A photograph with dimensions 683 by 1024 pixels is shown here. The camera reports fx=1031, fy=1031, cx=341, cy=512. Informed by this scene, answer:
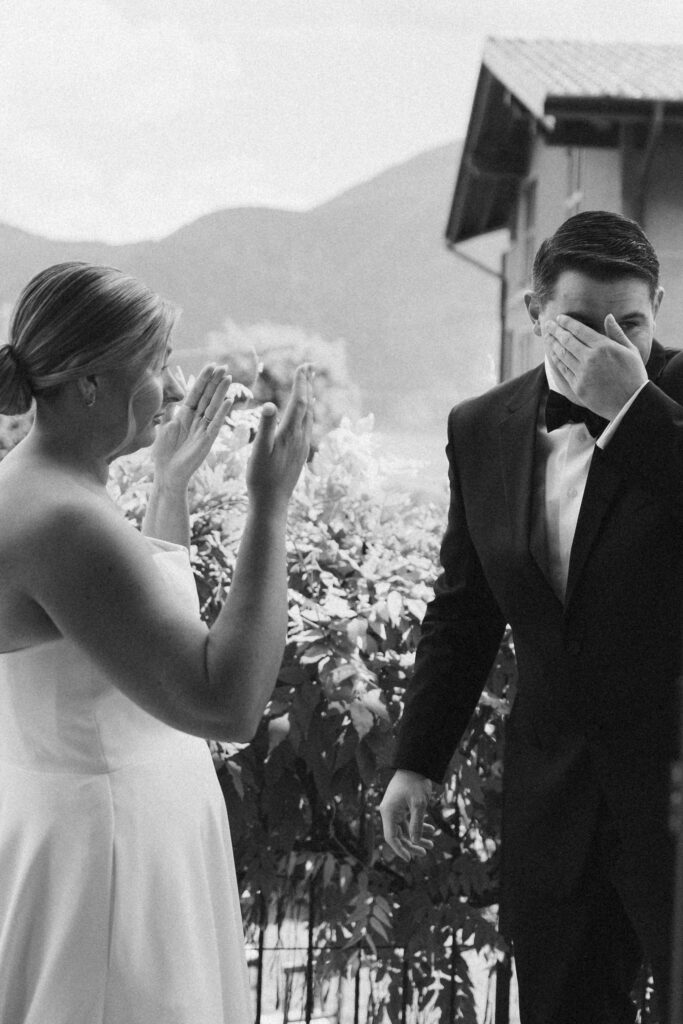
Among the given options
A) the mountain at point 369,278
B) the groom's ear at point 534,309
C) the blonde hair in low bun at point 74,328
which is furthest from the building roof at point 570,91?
the mountain at point 369,278

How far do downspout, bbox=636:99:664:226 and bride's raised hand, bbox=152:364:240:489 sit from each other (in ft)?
Result: 24.3

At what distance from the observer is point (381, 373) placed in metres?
17.6

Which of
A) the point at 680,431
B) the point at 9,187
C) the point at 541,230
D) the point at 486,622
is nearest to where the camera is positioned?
the point at 680,431

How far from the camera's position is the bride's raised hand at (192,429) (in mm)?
1580

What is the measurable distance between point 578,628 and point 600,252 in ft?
1.84

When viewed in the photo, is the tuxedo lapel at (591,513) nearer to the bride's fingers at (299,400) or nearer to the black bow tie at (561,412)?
the black bow tie at (561,412)

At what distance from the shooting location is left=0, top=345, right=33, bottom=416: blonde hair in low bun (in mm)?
1203

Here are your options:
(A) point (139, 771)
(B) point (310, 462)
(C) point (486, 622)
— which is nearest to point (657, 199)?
(B) point (310, 462)

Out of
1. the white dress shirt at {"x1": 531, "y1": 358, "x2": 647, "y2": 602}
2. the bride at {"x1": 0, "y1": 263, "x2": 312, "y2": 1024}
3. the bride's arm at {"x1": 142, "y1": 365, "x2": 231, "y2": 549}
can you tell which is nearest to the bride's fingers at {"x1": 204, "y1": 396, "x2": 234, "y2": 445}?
the bride's arm at {"x1": 142, "y1": 365, "x2": 231, "y2": 549}

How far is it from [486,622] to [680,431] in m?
0.49

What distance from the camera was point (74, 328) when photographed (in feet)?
3.96

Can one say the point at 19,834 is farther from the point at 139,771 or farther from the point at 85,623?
the point at 85,623

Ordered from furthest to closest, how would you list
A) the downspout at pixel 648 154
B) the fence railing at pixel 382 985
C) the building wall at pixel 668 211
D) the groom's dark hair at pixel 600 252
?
the building wall at pixel 668 211
the downspout at pixel 648 154
the fence railing at pixel 382 985
the groom's dark hair at pixel 600 252

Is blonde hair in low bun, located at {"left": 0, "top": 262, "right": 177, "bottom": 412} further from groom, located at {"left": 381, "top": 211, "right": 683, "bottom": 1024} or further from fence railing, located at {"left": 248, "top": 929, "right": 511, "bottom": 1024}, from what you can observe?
fence railing, located at {"left": 248, "top": 929, "right": 511, "bottom": 1024}
